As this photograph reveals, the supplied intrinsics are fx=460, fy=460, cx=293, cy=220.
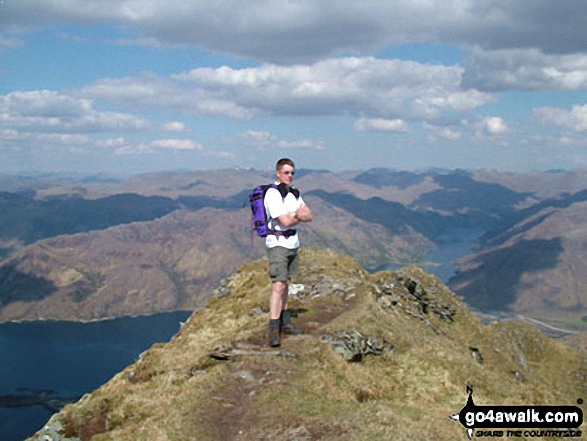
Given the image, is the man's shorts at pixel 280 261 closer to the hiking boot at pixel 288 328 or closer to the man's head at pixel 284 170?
the man's head at pixel 284 170

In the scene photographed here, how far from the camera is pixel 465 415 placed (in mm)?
14609

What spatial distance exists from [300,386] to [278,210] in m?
6.28

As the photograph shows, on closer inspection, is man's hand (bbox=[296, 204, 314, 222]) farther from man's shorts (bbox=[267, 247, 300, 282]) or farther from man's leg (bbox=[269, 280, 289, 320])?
man's leg (bbox=[269, 280, 289, 320])

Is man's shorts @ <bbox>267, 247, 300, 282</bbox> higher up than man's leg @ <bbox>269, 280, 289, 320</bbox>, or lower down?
higher up

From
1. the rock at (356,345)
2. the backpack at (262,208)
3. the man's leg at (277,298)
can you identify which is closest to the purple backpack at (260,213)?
the backpack at (262,208)

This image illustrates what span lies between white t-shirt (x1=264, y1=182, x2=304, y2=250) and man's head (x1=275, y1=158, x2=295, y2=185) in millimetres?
Result: 504

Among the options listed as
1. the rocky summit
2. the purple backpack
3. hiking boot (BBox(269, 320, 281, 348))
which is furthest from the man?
the rocky summit

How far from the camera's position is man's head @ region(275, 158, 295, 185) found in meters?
17.6

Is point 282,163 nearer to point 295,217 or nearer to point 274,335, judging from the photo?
point 295,217

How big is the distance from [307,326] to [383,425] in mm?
9881

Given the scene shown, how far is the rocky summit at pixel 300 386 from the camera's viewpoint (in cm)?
1284

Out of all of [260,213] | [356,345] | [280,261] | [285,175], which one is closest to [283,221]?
[260,213]

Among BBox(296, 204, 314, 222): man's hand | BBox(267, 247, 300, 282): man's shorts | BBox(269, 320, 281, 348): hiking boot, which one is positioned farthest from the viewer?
BBox(269, 320, 281, 348): hiking boot

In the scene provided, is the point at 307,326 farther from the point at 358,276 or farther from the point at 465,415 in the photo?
the point at 358,276
